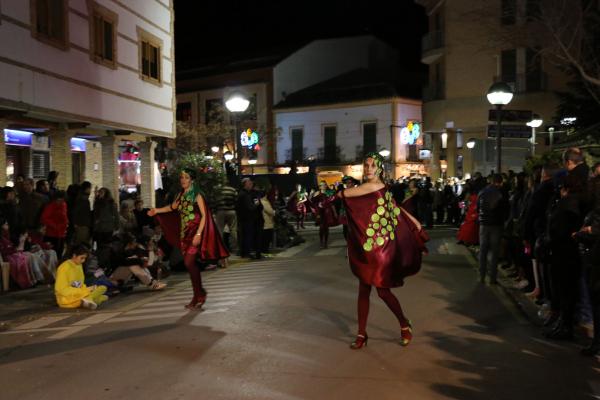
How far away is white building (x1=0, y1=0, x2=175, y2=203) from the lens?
1420 centimetres

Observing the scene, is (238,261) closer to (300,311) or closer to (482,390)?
(300,311)

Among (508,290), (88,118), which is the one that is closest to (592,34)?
(508,290)

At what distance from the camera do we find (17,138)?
59.2 feet

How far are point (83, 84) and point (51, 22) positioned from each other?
174 cm

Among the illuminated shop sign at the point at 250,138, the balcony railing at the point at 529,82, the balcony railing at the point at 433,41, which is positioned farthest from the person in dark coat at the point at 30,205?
the illuminated shop sign at the point at 250,138

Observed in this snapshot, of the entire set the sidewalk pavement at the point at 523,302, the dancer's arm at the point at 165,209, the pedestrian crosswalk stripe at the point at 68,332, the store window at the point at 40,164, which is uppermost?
the store window at the point at 40,164

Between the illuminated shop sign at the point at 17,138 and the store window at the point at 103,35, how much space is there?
3.16 m

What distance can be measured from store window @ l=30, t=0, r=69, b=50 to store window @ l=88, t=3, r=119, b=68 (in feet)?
3.93

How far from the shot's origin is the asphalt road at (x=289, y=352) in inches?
221

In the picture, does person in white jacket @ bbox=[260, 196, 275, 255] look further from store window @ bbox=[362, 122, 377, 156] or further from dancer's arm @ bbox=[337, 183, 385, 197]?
store window @ bbox=[362, 122, 377, 156]

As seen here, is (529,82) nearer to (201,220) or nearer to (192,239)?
(201,220)

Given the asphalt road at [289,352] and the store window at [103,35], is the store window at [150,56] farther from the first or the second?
the asphalt road at [289,352]

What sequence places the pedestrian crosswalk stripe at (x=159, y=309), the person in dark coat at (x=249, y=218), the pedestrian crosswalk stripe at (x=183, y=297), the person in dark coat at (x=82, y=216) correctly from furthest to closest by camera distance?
the person in dark coat at (x=249, y=218), the person in dark coat at (x=82, y=216), the pedestrian crosswalk stripe at (x=183, y=297), the pedestrian crosswalk stripe at (x=159, y=309)

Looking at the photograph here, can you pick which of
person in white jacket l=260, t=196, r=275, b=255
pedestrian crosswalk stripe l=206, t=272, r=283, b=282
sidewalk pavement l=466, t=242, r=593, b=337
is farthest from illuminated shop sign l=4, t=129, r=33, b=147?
sidewalk pavement l=466, t=242, r=593, b=337
